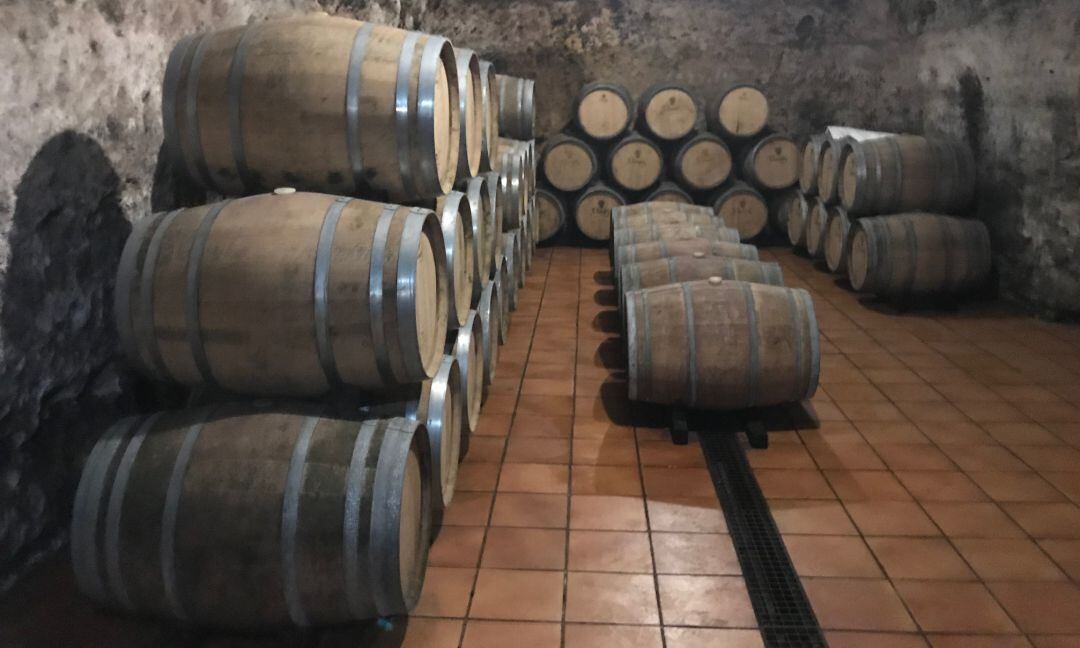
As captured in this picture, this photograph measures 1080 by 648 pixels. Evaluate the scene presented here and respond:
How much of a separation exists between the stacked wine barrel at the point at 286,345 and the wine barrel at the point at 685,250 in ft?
7.74

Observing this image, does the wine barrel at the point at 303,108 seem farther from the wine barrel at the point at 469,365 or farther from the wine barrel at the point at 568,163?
the wine barrel at the point at 568,163

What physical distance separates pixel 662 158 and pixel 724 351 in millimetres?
5105

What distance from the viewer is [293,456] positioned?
2.29 metres

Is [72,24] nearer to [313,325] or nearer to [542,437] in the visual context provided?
[313,325]

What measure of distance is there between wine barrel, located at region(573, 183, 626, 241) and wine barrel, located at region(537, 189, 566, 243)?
0.55ft

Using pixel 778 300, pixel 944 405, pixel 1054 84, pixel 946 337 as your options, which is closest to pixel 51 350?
pixel 778 300

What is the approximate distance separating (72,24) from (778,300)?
3194mm

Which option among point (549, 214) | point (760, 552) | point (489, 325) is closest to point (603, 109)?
point (549, 214)

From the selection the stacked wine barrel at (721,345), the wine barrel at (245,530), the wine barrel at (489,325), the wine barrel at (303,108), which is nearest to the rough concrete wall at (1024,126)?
the stacked wine barrel at (721,345)

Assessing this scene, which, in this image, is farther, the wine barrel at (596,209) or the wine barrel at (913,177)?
the wine barrel at (596,209)

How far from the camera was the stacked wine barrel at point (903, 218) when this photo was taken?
20.1ft

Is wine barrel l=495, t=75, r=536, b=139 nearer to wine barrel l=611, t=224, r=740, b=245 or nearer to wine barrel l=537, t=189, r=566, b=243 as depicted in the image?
wine barrel l=537, t=189, r=566, b=243

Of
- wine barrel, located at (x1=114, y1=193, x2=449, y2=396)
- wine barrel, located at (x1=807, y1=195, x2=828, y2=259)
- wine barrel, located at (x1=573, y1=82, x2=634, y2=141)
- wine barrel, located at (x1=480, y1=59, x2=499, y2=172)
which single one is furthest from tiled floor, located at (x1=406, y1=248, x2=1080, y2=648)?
wine barrel, located at (x1=573, y1=82, x2=634, y2=141)

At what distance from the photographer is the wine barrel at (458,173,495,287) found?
13.5ft
